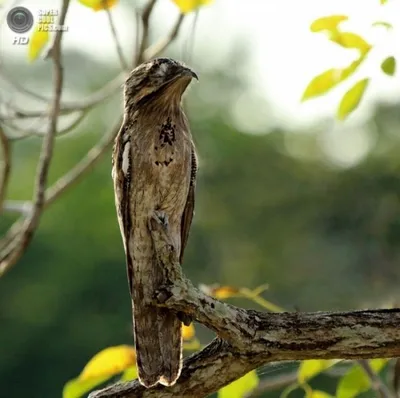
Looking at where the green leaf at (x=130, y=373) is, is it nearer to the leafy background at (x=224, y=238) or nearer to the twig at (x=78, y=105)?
the twig at (x=78, y=105)

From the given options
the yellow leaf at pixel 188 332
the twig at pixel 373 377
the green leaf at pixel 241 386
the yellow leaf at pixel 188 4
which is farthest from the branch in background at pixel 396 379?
the yellow leaf at pixel 188 4

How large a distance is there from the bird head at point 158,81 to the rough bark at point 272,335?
1.80ft

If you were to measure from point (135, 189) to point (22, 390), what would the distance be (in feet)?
47.9

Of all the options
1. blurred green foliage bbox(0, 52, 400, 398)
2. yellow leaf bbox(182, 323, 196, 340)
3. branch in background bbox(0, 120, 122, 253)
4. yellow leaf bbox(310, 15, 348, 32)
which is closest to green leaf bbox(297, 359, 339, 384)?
yellow leaf bbox(182, 323, 196, 340)

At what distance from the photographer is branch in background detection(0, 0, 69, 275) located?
3965 millimetres

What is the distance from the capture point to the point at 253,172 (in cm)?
2436

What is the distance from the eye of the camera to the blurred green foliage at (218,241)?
1778cm

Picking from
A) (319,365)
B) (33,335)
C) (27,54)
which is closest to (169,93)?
(27,54)

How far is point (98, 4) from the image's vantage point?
12.4ft

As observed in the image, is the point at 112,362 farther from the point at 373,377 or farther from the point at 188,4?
the point at 188,4

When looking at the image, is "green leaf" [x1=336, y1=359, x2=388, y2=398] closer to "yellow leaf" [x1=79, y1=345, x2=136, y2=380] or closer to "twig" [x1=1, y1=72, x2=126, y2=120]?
"yellow leaf" [x1=79, y1=345, x2=136, y2=380]

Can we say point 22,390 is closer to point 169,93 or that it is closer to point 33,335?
point 33,335

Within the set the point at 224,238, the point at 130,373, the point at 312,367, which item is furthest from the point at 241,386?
the point at 224,238

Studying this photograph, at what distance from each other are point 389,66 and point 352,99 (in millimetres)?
141
